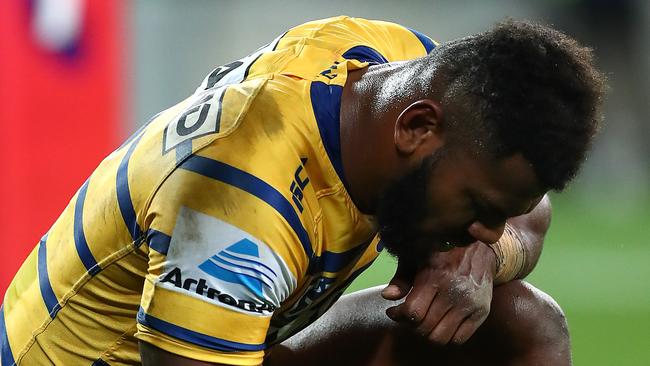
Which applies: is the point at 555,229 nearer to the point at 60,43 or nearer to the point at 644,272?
the point at 644,272

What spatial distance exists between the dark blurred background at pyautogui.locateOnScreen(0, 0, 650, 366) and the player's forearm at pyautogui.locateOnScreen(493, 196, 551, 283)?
18 centimetres

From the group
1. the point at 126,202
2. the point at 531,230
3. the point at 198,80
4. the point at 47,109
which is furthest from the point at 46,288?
the point at 198,80

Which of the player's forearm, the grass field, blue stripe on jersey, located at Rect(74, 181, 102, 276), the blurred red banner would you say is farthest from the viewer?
the grass field

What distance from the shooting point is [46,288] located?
86.1 inches

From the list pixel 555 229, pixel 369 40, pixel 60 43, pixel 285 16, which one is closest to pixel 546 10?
pixel 285 16

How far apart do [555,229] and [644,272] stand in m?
1.51

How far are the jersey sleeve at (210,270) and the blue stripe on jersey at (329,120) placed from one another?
7.3 inches

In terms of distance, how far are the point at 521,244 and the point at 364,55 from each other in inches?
19.4

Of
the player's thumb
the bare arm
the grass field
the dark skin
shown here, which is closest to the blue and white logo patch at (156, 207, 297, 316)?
the dark skin

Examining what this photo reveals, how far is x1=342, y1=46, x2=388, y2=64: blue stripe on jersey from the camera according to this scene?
2.14 metres

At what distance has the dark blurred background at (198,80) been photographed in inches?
155

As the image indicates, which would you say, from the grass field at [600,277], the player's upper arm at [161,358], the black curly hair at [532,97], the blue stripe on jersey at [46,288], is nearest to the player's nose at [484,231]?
the black curly hair at [532,97]

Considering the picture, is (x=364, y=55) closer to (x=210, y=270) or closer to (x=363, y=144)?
(x=363, y=144)

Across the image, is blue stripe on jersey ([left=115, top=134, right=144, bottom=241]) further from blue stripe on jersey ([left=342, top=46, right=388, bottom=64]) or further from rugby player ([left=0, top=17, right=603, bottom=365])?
blue stripe on jersey ([left=342, top=46, right=388, bottom=64])
